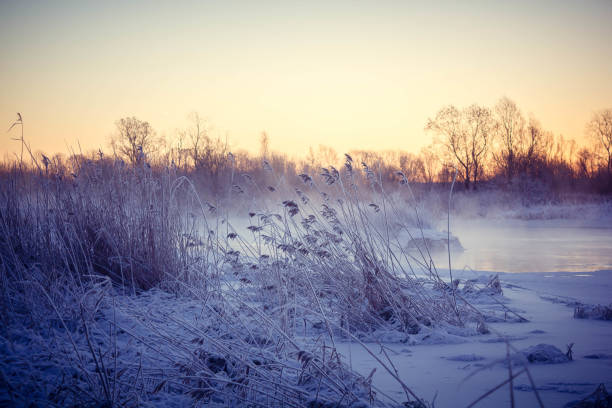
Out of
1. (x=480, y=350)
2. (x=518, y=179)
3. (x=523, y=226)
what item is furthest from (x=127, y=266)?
(x=518, y=179)

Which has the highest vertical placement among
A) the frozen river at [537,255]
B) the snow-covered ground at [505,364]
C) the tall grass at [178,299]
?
the tall grass at [178,299]

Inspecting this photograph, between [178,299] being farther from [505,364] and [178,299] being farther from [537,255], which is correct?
[537,255]

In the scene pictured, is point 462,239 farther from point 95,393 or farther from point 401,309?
point 95,393

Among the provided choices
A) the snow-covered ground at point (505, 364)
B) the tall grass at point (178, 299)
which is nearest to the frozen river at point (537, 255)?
the snow-covered ground at point (505, 364)

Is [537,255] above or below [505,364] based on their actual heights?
below

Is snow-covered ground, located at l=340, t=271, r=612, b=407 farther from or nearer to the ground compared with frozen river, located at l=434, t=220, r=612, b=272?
farther from the ground

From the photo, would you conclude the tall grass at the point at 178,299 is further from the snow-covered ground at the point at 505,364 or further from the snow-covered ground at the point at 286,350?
the snow-covered ground at the point at 505,364

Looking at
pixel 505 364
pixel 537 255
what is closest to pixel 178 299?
pixel 505 364

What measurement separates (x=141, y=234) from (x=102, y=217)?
0.45 m

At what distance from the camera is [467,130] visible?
30.5 meters

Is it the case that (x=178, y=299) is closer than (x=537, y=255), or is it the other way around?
(x=178, y=299)

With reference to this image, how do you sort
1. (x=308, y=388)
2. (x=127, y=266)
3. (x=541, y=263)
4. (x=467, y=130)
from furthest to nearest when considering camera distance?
(x=467, y=130)
(x=541, y=263)
(x=127, y=266)
(x=308, y=388)

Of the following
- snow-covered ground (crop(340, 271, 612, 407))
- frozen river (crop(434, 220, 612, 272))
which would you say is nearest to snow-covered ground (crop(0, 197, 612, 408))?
snow-covered ground (crop(340, 271, 612, 407))

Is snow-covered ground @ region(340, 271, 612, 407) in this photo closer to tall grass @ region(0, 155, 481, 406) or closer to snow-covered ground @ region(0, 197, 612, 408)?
snow-covered ground @ region(0, 197, 612, 408)
